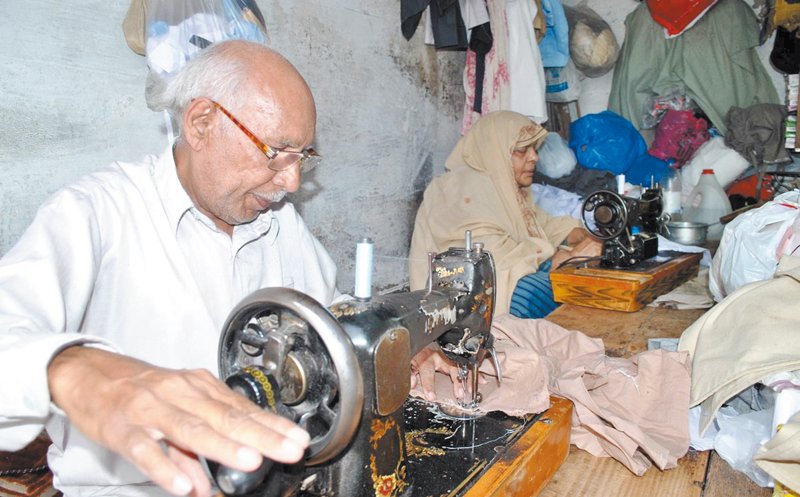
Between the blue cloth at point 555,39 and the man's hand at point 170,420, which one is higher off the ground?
the blue cloth at point 555,39

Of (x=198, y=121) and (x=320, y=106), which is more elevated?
(x=320, y=106)

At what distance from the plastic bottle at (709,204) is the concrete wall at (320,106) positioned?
1.71 metres

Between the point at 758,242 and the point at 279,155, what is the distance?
1.62m

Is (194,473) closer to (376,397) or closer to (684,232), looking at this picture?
(376,397)

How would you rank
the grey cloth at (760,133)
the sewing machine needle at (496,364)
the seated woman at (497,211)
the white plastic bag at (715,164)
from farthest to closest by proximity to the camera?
the white plastic bag at (715,164) → the grey cloth at (760,133) → the seated woman at (497,211) → the sewing machine needle at (496,364)

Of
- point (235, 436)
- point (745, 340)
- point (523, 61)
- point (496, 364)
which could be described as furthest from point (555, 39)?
point (235, 436)

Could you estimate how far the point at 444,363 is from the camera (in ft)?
4.93

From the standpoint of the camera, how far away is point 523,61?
4.61m

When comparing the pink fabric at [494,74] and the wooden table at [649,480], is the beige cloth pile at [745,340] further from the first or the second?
the pink fabric at [494,74]

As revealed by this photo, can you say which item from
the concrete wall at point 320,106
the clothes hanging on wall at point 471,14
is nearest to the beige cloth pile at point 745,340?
the concrete wall at point 320,106

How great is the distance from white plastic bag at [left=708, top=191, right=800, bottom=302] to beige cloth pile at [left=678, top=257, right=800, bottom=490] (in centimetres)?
46

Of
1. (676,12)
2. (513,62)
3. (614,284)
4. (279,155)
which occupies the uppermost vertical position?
(676,12)

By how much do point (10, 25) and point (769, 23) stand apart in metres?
5.59

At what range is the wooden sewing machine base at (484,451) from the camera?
1102 millimetres
